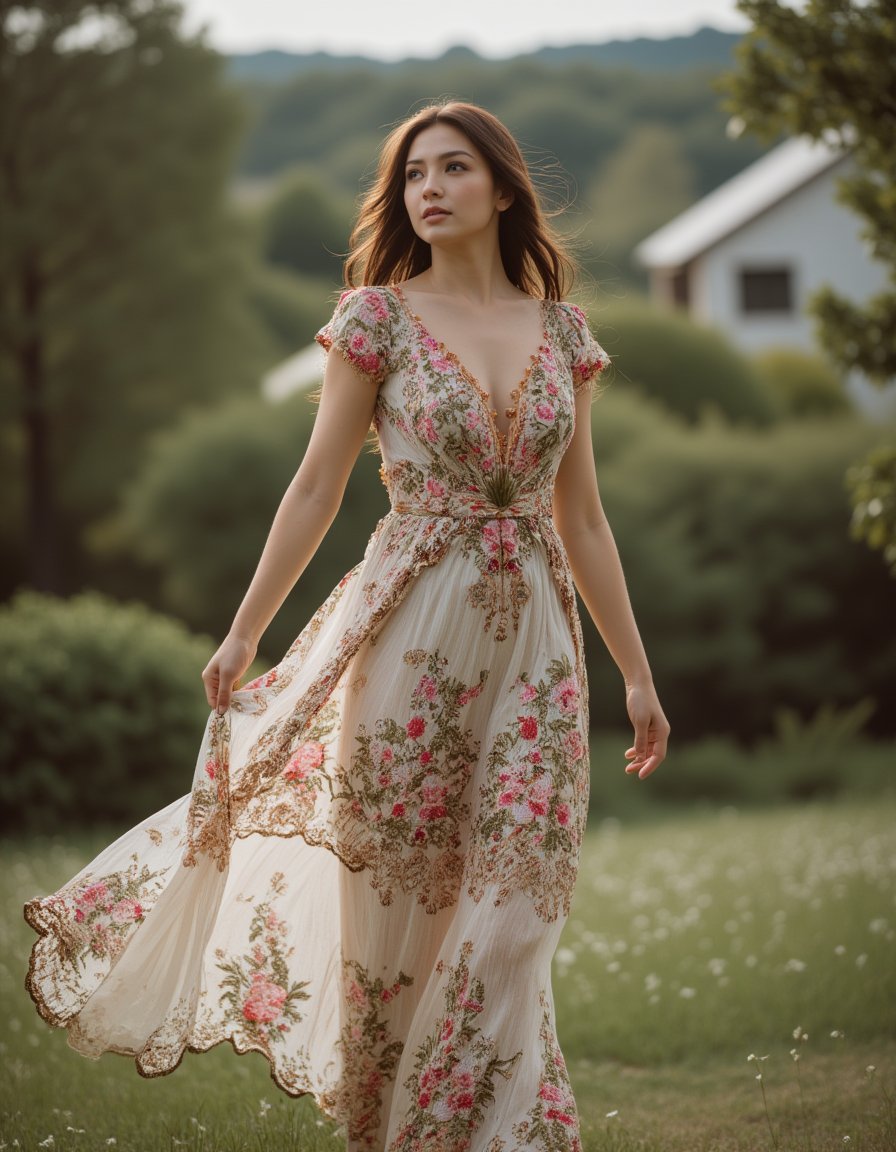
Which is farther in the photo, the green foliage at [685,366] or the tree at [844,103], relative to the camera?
the green foliage at [685,366]

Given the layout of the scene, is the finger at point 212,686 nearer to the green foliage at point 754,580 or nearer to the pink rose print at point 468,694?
the pink rose print at point 468,694

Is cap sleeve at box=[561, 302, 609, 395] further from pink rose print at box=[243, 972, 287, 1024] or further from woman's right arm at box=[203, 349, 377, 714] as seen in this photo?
pink rose print at box=[243, 972, 287, 1024]

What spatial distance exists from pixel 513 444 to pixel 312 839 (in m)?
0.98

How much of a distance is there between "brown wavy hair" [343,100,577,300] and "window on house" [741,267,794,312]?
79.5 feet

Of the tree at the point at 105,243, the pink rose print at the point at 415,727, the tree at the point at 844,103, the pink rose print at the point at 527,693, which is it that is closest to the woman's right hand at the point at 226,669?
the pink rose print at the point at 415,727

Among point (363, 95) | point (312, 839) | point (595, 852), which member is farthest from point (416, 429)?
point (363, 95)

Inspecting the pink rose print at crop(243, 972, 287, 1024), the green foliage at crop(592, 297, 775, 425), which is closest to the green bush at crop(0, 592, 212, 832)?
the pink rose print at crop(243, 972, 287, 1024)

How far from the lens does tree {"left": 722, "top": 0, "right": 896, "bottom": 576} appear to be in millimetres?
5332

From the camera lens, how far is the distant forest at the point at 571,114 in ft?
129

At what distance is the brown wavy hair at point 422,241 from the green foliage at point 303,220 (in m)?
31.3

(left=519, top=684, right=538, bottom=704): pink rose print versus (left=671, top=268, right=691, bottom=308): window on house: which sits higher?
(left=519, top=684, right=538, bottom=704): pink rose print

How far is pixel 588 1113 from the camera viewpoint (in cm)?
398

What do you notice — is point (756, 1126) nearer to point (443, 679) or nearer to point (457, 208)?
point (443, 679)

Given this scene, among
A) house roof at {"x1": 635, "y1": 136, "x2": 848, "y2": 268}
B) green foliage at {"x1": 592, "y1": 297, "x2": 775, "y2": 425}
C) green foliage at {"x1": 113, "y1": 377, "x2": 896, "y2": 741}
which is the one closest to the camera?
green foliage at {"x1": 113, "y1": 377, "x2": 896, "y2": 741}
